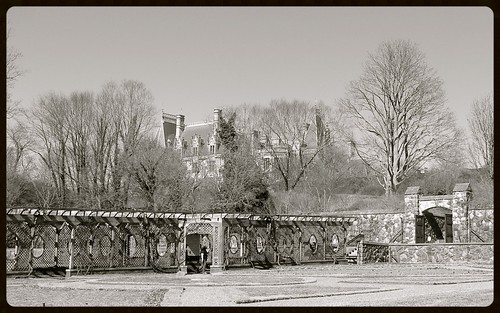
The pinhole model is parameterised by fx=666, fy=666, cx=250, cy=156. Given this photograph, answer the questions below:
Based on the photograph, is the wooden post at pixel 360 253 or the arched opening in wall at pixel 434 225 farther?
the arched opening in wall at pixel 434 225

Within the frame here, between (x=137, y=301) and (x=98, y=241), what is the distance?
14224 mm

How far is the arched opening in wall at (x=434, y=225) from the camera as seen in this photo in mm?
38938

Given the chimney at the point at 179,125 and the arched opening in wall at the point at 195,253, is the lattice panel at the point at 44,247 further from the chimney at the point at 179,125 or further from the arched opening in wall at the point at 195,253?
the chimney at the point at 179,125

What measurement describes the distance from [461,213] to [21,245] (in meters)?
24.1

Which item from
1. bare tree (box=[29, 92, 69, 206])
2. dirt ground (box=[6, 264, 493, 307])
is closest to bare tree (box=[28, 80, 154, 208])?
bare tree (box=[29, 92, 69, 206])

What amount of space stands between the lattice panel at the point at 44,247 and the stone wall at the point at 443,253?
1954 centimetres

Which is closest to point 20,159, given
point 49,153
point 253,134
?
point 49,153

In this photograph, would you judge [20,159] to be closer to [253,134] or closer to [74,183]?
[74,183]

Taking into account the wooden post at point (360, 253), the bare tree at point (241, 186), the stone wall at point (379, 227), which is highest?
the bare tree at point (241, 186)

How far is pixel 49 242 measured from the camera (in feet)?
91.8

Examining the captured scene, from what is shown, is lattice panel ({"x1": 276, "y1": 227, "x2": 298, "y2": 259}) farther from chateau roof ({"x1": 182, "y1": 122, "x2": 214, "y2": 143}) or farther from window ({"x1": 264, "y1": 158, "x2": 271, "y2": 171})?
chateau roof ({"x1": 182, "y1": 122, "x2": 214, "y2": 143})

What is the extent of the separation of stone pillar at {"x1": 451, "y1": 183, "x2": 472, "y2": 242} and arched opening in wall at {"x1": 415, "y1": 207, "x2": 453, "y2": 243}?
0.58 metres

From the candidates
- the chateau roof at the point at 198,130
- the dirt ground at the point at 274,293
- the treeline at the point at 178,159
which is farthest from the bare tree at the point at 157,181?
the chateau roof at the point at 198,130
